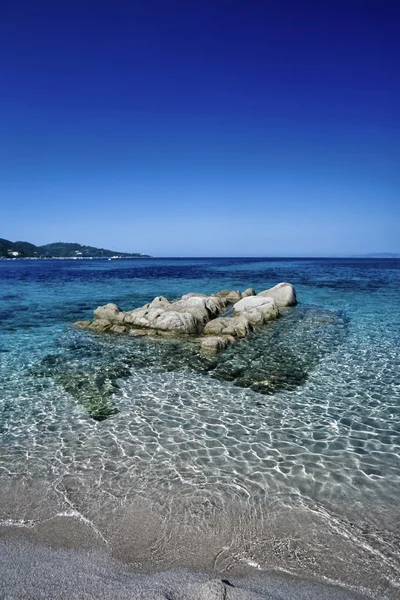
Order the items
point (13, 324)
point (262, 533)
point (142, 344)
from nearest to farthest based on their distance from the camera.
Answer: point (262, 533), point (142, 344), point (13, 324)

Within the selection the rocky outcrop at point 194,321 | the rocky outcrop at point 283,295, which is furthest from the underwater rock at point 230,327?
the rocky outcrop at point 283,295

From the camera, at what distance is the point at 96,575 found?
17.5 ft

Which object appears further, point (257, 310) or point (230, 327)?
point (257, 310)

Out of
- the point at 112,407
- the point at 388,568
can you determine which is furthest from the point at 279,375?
the point at 388,568

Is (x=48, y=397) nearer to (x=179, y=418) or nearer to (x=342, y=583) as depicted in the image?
(x=179, y=418)

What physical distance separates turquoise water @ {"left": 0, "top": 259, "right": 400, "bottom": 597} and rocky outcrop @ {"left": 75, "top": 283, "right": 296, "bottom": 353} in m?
2.99

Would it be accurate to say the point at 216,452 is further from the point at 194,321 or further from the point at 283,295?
the point at 283,295

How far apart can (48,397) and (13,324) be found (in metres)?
14.2

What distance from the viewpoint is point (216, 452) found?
356 inches

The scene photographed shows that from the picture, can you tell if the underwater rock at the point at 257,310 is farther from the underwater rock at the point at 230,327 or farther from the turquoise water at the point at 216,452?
the turquoise water at the point at 216,452

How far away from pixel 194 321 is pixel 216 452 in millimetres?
13662

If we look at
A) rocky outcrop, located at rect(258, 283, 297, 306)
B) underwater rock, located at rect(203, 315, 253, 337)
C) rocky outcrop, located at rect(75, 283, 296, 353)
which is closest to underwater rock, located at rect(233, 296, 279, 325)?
rocky outcrop, located at rect(75, 283, 296, 353)

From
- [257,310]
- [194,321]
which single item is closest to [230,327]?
[194,321]

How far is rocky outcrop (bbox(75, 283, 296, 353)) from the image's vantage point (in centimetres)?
2088
